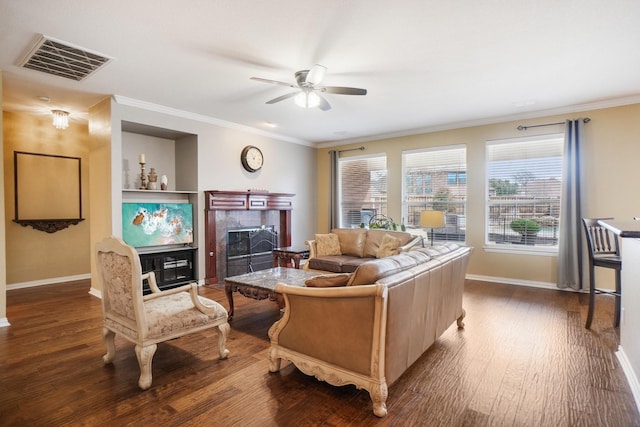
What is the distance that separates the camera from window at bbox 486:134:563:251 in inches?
202

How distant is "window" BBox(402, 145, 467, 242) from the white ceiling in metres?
1.23

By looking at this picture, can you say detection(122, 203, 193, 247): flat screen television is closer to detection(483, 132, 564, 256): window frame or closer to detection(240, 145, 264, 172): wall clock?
detection(240, 145, 264, 172): wall clock

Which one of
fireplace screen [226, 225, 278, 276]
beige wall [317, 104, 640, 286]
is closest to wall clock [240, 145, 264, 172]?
fireplace screen [226, 225, 278, 276]

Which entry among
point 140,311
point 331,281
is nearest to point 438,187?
point 331,281

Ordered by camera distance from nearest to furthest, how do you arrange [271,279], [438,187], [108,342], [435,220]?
1. [108,342]
2. [271,279]
3. [435,220]
4. [438,187]

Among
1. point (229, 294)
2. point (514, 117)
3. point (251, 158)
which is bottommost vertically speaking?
point (229, 294)

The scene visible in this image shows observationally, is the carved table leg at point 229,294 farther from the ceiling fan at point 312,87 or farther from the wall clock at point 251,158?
the wall clock at point 251,158

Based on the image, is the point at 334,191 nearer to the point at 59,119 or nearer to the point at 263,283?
the point at 263,283

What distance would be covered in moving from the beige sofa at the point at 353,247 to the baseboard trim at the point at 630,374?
2.45 metres

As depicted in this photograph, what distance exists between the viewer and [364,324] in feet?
6.61

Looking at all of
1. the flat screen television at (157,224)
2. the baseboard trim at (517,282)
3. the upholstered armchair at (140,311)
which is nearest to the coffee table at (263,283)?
the upholstered armchair at (140,311)

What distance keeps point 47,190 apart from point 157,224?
213 cm

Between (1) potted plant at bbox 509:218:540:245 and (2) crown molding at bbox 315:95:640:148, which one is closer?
(2) crown molding at bbox 315:95:640:148

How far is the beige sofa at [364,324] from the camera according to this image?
2004 mm
